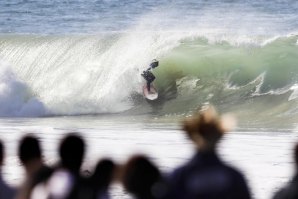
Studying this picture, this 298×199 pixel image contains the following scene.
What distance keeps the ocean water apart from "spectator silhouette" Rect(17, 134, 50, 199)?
20.3 ft

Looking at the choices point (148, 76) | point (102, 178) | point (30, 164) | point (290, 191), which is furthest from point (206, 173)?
point (148, 76)

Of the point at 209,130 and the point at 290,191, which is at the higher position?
the point at 209,130

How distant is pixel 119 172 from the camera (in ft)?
14.2

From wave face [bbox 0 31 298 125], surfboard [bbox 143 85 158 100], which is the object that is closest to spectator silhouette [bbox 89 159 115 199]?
wave face [bbox 0 31 298 125]

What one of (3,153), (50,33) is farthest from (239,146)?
(50,33)

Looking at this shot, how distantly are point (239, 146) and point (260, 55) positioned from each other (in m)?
9.65

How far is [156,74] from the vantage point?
22.0m

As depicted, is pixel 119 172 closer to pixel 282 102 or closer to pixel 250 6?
pixel 282 102

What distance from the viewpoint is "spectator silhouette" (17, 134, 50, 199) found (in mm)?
4582

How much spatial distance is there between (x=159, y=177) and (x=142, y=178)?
75 mm

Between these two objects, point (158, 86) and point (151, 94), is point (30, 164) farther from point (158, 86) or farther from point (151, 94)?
point (158, 86)

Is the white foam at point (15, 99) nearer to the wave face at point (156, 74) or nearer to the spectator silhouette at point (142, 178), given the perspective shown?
the wave face at point (156, 74)

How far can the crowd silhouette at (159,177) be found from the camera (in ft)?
13.7

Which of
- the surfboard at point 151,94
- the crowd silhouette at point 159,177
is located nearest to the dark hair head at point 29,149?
the crowd silhouette at point 159,177
